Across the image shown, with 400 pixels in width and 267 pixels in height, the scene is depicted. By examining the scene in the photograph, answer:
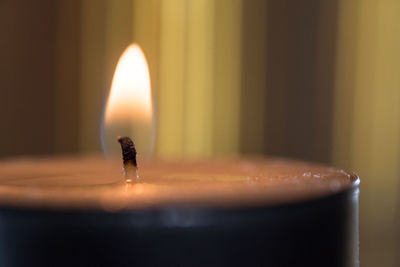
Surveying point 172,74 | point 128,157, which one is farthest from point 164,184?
point 172,74

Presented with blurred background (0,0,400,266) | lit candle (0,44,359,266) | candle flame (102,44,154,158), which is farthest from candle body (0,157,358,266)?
blurred background (0,0,400,266)

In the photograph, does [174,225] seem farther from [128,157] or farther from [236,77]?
[236,77]

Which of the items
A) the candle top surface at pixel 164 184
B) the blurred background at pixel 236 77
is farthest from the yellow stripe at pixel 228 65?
the candle top surface at pixel 164 184

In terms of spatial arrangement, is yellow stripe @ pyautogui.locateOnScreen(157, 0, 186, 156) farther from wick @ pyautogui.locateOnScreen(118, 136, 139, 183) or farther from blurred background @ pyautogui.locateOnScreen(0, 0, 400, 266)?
wick @ pyautogui.locateOnScreen(118, 136, 139, 183)

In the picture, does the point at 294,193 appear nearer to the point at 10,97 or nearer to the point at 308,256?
the point at 308,256

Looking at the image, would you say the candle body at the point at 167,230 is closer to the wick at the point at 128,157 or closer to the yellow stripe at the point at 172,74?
the wick at the point at 128,157

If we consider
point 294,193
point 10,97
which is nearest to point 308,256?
point 294,193

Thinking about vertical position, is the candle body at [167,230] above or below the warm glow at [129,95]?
below
